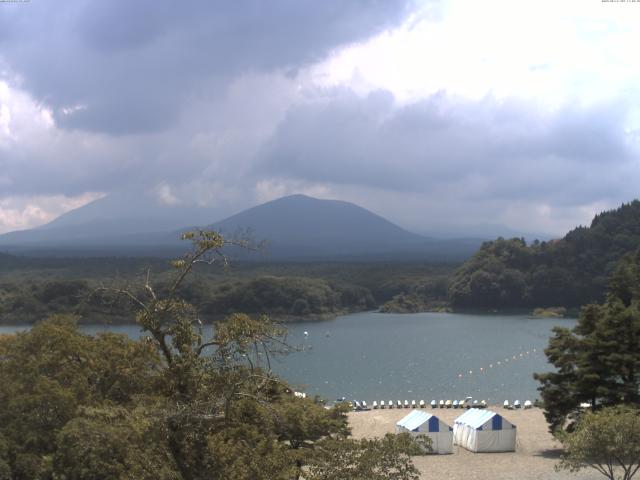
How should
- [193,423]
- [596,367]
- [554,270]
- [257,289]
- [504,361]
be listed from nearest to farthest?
[193,423] → [596,367] → [504,361] → [257,289] → [554,270]

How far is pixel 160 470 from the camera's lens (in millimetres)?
6480

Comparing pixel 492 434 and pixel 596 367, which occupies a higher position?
pixel 596 367

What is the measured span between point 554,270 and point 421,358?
3864 centimetres

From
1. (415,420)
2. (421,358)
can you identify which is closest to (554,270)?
(421,358)

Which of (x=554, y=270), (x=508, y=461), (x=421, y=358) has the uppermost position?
(x=554, y=270)

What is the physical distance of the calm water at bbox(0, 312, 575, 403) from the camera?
3328 centimetres

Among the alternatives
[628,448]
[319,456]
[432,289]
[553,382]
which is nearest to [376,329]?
[432,289]

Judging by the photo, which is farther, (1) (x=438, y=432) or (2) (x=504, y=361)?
(2) (x=504, y=361)

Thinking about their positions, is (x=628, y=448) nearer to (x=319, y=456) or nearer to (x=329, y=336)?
(x=319, y=456)

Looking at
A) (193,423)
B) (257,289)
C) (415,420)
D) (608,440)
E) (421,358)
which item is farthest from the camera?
(257,289)

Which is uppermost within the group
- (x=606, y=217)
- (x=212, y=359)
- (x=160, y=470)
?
(x=606, y=217)

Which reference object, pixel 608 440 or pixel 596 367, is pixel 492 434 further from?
pixel 608 440

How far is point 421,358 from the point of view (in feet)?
142

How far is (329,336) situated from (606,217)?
4230 centimetres
